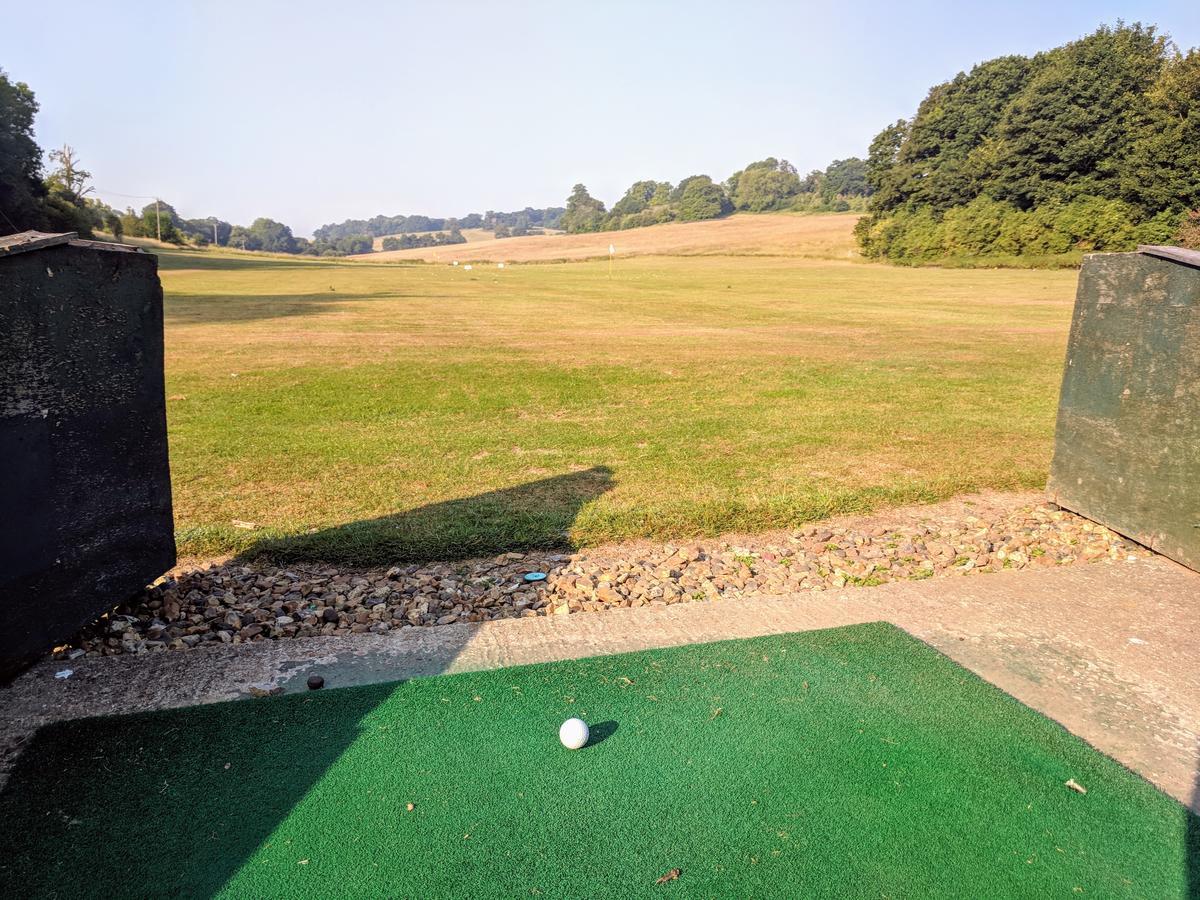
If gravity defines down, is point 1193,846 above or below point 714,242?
above

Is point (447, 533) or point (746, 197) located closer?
point (447, 533)

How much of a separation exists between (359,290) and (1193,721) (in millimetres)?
38068

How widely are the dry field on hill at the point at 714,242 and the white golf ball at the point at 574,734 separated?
2830 inches

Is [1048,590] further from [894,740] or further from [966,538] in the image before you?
[894,740]

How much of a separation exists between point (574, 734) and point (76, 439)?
2.78m

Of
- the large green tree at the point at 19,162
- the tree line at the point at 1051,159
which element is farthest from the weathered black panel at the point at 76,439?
the tree line at the point at 1051,159

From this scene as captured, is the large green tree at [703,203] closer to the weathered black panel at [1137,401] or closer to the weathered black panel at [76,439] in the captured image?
the weathered black panel at [1137,401]

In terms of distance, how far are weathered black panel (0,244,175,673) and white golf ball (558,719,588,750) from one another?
257cm

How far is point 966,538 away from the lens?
6.31 metres

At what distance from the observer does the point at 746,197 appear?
155500 millimetres

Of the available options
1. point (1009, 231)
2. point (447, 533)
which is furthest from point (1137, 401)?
point (1009, 231)

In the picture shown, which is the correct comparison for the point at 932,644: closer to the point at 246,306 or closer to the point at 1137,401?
the point at 1137,401

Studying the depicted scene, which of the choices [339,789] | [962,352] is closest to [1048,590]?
[339,789]

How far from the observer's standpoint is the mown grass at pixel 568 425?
6.65m
